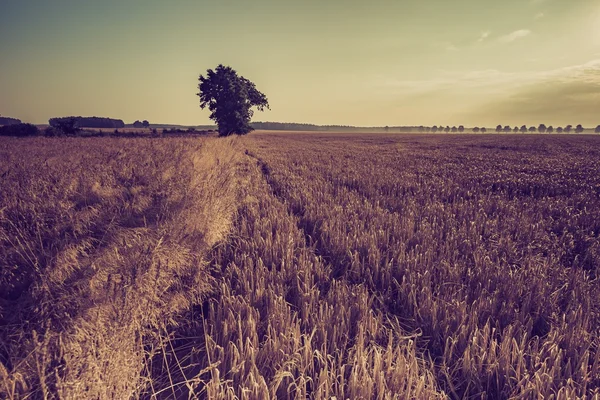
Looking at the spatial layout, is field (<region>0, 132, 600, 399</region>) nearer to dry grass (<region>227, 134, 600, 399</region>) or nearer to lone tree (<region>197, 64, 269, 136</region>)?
dry grass (<region>227, 134, 600, 399</region>)

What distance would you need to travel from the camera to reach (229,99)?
43125 millimetres

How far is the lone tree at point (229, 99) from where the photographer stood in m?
42.6

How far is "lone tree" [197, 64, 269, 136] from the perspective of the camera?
1677 inches

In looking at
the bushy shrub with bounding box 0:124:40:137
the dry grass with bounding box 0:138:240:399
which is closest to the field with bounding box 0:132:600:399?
the dry grass with bounding box 0:138:240:399

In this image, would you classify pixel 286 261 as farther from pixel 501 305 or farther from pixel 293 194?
pixel 293 194

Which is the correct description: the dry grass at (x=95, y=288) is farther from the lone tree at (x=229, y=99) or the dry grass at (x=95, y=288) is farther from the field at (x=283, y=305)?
the lone tree at (x=229, y=99)

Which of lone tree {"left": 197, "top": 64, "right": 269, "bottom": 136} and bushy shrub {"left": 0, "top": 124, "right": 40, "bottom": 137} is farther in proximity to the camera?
lone tree {"left": 197, "top": 64, "right": 269, "bottom": 136}

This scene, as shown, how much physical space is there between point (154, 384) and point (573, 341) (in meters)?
2.88

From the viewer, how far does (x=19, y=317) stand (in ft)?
6.54

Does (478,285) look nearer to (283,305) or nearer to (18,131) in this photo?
(283,305)

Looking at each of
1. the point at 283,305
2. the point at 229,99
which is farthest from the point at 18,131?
the point at 283,305

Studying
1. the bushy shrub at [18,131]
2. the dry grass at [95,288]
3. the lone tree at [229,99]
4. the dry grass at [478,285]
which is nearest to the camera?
the dry grass at [95,288]

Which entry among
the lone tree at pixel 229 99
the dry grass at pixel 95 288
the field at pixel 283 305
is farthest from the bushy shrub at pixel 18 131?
the dry grass at pixel 95 288

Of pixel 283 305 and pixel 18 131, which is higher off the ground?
pixel 18 131
